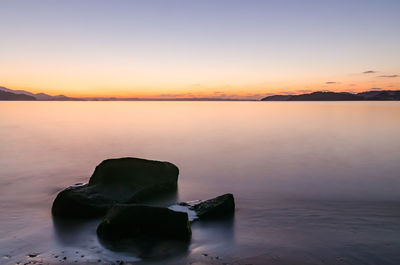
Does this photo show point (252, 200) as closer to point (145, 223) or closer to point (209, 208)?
point (209, 208)

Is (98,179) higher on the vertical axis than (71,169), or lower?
higher

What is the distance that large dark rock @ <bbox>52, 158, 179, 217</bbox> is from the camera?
8930 millimetres

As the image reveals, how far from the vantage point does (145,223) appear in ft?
24.1

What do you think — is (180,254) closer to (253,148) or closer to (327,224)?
(327,224)

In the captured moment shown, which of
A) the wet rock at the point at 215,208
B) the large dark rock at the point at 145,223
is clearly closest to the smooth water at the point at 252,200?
the wet rock at the point at 215,208

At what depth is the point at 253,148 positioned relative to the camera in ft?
78.6

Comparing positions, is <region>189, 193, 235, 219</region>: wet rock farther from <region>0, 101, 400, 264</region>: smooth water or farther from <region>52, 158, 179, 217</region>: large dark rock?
<region>52, 158, 179, 217</region>: large dark rock

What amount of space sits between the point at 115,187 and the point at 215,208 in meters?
3.05

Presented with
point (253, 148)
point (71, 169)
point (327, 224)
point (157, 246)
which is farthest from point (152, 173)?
point (253, 148)

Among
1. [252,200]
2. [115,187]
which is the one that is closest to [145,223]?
[115,187]

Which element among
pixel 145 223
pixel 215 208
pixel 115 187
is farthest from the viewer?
pixel 115 187

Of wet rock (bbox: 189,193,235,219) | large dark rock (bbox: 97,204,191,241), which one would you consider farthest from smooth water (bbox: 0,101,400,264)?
large dark rock (bbox: 97,204,191,241)

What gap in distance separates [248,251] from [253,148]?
17211 mm

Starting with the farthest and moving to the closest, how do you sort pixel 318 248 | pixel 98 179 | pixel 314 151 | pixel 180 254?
pixel 314 151, pixel 98 179, pixel 318 248, pixel 180 254
